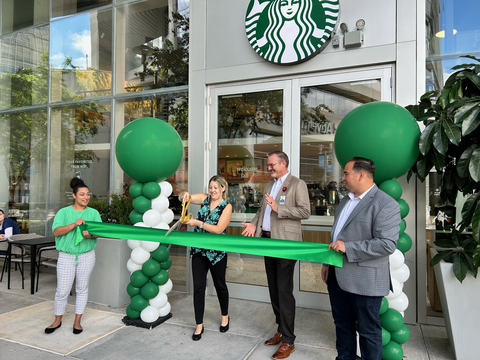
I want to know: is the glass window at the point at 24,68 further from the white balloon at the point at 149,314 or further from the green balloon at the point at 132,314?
the white balloon at the point at 149,314

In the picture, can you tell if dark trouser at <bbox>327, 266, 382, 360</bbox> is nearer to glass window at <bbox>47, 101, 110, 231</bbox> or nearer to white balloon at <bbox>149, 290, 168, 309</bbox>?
white balloon at <bbox>149, 290, 168, 309</bbox>

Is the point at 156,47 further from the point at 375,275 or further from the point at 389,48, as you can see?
the point at 375,275

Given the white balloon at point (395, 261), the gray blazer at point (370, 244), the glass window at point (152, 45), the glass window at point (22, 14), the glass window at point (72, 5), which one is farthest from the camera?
the glass window at point (22, 14)

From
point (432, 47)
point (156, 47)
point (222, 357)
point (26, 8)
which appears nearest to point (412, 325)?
point (222, 357)

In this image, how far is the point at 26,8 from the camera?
7387 millimetres

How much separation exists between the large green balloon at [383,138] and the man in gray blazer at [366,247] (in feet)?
1.55

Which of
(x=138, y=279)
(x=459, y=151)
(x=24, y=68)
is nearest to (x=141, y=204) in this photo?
(x=138, y=279)

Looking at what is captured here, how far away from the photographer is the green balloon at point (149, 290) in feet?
12.4

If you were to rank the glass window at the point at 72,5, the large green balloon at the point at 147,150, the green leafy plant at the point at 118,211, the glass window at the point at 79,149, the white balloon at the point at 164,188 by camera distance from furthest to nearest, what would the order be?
the glass window at the point at 72,5, the glass window at the point at 79,149, the green leafy plant at the point at 118,211, the white balloon at the point at 164,188, the large green balloon at the point at 147,150

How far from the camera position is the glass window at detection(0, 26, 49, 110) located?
23.2 ft

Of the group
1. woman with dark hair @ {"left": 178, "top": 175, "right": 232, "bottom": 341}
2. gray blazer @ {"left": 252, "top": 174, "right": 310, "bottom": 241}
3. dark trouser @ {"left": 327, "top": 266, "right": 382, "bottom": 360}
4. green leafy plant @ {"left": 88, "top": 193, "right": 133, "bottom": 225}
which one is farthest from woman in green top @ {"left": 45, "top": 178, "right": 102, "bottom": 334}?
dark trouser @ {"left": 327, "top": 266, "right": 382, "bottom": 360}

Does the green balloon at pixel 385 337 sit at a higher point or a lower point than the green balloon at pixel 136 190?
lower

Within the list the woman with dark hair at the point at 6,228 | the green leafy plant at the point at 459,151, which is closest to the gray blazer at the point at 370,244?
the green leafy plant at the point at 459,151

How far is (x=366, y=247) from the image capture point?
2391mm
